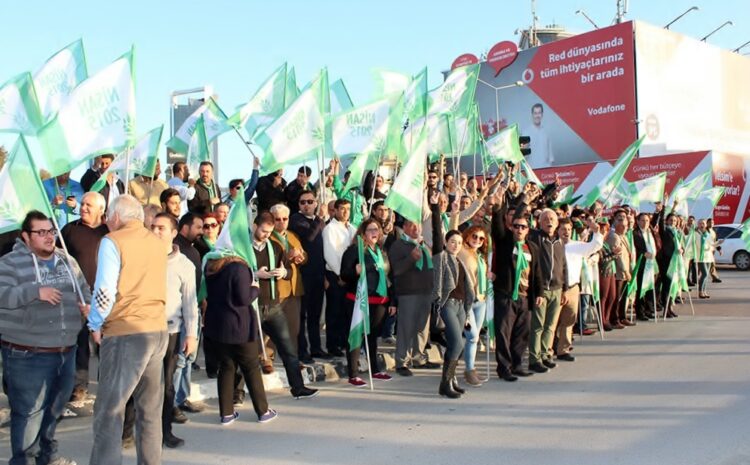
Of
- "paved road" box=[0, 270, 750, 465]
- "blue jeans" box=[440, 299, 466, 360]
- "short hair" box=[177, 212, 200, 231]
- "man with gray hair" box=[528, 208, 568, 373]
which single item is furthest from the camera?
"man with gray hair" box=[528, 208, 568, 373]

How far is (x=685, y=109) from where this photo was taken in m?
44.1

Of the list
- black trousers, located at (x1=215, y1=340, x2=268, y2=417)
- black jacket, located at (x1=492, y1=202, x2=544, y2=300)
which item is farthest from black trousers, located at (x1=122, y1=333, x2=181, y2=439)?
black jacket, located at (x1=492, y1=202, x2=544, y2=300)

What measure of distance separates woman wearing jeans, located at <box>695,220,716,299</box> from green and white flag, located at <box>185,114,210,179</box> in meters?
11.7

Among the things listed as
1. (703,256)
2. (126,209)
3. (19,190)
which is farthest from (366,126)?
(703,256)

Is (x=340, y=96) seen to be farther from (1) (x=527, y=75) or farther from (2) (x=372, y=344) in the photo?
(1) (x=527, y=75)

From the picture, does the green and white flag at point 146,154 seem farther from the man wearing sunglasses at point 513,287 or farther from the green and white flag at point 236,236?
the man wearing sunglasses at point 513,287

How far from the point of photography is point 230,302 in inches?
251

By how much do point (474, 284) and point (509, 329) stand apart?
0.92 m

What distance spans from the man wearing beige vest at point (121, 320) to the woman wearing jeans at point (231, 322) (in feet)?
5.33

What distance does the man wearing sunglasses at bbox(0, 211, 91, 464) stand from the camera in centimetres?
506

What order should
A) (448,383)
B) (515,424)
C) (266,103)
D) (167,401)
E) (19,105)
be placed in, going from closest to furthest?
(167,401), (515,424), (19,105), (448,383), (266,103)

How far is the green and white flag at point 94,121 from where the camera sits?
252 inches

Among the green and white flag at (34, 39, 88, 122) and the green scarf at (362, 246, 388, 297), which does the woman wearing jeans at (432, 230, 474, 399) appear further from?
the green and white flag at (34, 39, 88, 122)

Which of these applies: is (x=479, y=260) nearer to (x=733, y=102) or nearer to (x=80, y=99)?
(x=80, y=99)
